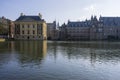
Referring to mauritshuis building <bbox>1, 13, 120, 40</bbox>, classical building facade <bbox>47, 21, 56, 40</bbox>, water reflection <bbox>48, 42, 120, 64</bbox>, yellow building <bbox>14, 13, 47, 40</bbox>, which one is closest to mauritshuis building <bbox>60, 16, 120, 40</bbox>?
mauritshuis building <bbox>1, 13, 120, 40</bbox>

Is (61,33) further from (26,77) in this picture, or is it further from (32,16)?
(26,77)

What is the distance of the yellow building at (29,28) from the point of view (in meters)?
126

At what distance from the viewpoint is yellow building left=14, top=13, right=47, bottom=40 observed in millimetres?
126062

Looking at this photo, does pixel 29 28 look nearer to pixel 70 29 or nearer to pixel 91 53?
pixel 70 29

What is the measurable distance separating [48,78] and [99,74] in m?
4.03

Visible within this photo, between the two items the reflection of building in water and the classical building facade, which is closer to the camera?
the reflection of building in water

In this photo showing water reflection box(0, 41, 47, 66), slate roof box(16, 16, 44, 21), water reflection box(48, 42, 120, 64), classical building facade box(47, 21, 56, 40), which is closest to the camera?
water reflection box(0, 41, 47, 66)

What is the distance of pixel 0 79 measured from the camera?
13477 mm

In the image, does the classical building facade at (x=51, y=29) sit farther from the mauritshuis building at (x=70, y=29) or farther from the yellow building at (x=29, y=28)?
the yellow building at (x=29, y=28)

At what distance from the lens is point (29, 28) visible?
128 m

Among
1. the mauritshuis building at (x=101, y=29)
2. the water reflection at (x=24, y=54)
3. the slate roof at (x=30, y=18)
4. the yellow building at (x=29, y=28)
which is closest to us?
the water reflection at (x=24, y=54)

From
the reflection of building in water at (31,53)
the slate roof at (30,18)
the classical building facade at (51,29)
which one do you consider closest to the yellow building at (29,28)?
the slate roof at (30,18)

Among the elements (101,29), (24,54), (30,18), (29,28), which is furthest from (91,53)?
(101,29)

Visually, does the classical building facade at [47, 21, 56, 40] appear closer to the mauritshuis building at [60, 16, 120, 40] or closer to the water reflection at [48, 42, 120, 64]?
the mauritshuis building at [60, 16, 120, 40]
